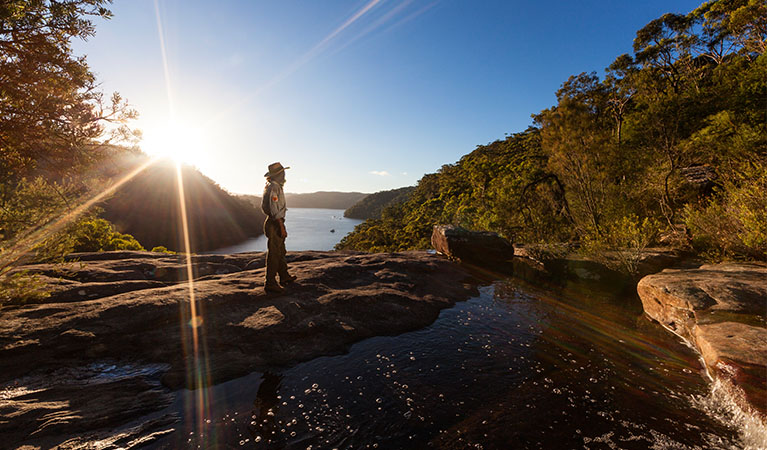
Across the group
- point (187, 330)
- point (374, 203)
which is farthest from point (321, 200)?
point (187, 330)

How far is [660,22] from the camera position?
31.3m

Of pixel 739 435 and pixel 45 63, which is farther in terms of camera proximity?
pixel 45 63

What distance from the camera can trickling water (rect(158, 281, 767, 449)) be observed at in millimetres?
3311

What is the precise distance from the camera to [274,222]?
7078mm

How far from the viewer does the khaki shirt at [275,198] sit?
693 cm

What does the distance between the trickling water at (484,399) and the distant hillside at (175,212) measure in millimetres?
38985

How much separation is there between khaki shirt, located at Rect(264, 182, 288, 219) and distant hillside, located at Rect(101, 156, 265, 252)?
1398 inches

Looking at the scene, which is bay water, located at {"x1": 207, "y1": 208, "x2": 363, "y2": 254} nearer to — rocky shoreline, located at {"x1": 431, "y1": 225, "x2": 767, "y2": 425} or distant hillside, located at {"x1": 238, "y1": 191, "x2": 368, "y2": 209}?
rocky shoreline, located at {"x1": 431, "y1": 225, "x2": 767, "y2": 425}

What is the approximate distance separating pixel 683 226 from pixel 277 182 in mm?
17639

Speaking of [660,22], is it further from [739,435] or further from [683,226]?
[739,435]

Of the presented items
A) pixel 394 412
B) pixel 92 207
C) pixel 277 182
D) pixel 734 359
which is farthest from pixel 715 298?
pixel 92 207

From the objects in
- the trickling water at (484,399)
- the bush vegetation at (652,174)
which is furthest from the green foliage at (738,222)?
the trickling water at (484,399)

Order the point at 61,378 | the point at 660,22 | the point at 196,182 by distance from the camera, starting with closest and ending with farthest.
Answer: the point at 61,378 → the point at 660,22 → the point at 196,182

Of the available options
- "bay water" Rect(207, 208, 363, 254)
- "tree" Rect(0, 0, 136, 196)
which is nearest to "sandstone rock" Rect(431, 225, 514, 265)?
"tree" Rect(0, 0, 136, 196)
